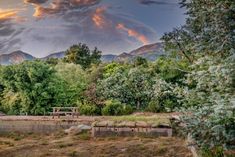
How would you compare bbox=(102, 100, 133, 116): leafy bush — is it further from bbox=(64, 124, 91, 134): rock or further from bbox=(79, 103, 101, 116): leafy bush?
bbox=(64, 124, 91, 134): rock

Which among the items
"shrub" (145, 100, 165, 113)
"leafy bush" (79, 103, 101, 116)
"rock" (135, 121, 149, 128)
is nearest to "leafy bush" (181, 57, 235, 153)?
"rock" (135, 121, 149, 128)

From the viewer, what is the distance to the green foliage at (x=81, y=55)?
35.2m

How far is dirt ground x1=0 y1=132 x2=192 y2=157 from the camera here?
32.4 ft

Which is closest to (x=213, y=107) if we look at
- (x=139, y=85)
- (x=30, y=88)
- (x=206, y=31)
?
(x=206, y=31)

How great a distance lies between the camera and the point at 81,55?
36.1 m

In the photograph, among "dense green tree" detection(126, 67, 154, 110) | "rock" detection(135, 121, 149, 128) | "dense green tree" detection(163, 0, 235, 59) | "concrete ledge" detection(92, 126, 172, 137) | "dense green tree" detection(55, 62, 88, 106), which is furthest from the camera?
"dense green tree" detection(55, 62, 88, 106)

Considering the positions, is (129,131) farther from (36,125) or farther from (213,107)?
(213,107)

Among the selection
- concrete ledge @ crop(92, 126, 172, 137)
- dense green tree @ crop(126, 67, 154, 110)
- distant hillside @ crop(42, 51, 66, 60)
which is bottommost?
concrete ledge @ crop(92, 126, 172, 137)

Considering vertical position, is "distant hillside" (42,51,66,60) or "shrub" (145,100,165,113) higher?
"distant hillside" (42,51,66,60)

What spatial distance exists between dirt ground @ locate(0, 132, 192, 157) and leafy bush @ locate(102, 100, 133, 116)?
5.06 meters

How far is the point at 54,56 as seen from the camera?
34.7 meters

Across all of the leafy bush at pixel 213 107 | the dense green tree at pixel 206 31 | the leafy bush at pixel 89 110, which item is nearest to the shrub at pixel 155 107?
the leafy bush at pixel 89 110

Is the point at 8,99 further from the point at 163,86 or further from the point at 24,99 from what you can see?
the point at 163,86

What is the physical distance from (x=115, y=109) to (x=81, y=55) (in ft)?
59.9
